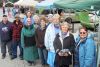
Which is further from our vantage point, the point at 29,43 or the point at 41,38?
the point at 29,43

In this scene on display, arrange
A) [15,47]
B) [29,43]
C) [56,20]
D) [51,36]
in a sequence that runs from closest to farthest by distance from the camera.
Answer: [56,20], [51,36], [29,43], [15,47]

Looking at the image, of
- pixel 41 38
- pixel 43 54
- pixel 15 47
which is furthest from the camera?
pixel 15 47

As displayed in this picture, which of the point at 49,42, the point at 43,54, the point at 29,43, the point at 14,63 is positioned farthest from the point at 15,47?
the point at 49,42

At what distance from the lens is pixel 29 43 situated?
11.1 m

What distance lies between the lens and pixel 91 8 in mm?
9453

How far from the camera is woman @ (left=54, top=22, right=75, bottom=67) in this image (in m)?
8.56

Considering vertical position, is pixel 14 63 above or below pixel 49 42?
below

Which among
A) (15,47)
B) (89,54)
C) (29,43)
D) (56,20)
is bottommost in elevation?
(15,47)

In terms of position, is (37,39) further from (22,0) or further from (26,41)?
(22,0)

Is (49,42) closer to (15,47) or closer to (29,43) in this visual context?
(29,43)

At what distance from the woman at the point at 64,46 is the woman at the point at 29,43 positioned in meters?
2.44

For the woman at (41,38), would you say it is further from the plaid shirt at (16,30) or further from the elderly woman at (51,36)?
the plaid shirt at (16,30)

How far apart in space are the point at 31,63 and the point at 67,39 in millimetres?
3339

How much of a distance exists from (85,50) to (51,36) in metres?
1.76
